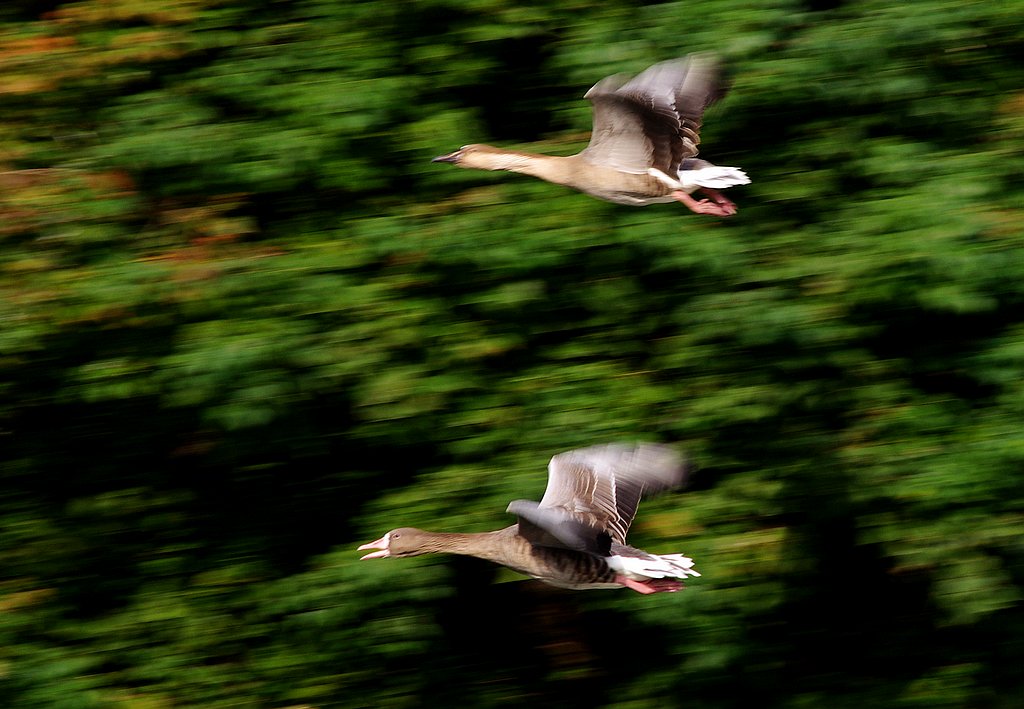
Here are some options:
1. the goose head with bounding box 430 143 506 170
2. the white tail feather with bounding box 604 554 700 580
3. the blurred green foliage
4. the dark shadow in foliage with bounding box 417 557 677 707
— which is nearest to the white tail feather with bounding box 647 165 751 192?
the blurred green foliage

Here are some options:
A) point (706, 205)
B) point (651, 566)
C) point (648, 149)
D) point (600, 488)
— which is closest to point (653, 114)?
point (648, 149)

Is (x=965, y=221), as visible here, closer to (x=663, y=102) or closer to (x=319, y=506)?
(x=663, y=102)

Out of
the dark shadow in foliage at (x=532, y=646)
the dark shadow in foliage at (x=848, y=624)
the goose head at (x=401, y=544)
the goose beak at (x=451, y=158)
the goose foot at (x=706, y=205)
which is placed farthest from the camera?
the dark shadow in foliage at (x=532, y=646)

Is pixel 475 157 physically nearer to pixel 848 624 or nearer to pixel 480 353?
pixel 480 353

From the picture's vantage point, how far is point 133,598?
17.9 ft

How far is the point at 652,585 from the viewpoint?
169 inches

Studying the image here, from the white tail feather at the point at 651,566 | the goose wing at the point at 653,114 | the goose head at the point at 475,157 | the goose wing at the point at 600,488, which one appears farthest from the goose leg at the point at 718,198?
the white tail feather at the point at 651,566

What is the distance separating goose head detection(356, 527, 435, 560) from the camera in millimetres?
4492

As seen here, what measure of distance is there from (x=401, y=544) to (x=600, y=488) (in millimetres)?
774

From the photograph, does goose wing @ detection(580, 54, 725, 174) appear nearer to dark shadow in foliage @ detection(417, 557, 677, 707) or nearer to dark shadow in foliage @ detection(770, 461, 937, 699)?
dark shadow in foliage @ detection(770, 461, 937, 699)

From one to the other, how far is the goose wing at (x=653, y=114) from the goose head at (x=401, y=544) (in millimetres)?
1384

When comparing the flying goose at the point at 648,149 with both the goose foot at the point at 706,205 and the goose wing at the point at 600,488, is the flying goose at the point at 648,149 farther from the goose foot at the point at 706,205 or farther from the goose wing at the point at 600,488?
the goose wing at the point at 600,488

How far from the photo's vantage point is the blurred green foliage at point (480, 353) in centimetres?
466

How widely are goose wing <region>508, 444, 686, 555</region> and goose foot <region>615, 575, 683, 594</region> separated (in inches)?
4.9
